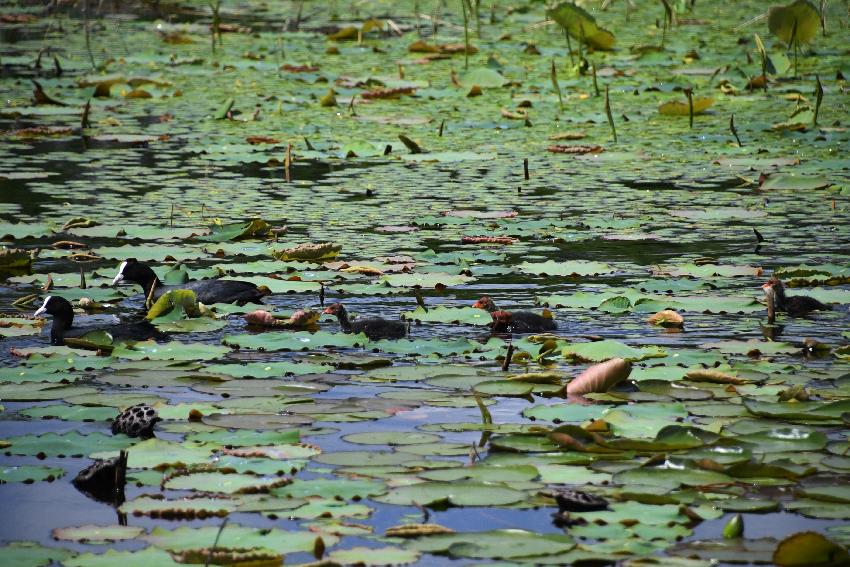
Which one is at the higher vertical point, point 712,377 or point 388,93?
point 388,93

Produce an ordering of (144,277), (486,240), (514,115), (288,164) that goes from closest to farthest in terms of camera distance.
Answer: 1. (144,277)
2. (486,240)
3. (288,164)
4. (514,115)

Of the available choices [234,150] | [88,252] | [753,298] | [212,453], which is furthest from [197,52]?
[212,453]

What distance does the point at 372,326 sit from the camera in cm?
549

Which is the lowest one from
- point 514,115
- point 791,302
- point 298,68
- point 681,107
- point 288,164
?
point 791,302

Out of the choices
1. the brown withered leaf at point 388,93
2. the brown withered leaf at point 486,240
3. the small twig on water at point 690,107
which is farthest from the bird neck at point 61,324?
the brown withered leaf at point 388,93

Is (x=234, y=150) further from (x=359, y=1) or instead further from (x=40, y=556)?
(x=359, y=1)

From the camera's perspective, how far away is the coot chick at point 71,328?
5555 millimetres

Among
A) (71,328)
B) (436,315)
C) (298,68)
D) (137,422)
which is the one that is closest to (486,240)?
(436,315)

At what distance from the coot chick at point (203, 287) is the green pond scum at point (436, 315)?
4 cm

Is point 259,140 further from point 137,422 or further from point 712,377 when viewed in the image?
point 137,422

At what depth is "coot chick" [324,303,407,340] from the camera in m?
5.48

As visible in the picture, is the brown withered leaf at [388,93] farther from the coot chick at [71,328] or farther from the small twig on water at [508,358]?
the small twig on water at [508,358]

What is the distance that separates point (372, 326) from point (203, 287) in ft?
3.39

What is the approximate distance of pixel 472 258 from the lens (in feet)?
22.7
